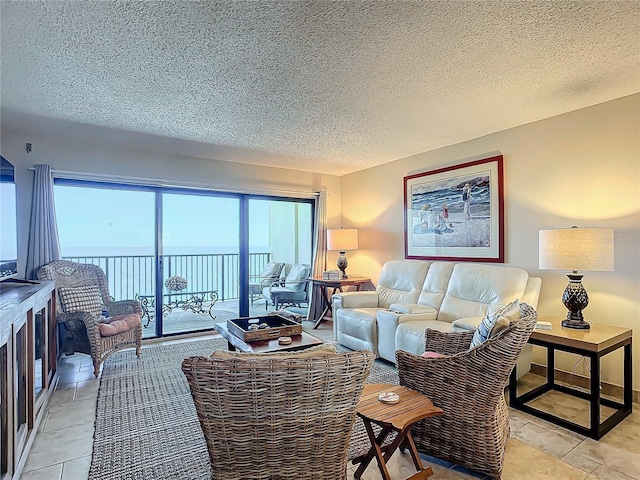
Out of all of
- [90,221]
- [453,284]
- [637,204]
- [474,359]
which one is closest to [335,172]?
[453,284]

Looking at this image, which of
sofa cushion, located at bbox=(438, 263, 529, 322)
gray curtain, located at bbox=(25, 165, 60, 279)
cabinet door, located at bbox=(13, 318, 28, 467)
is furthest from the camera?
gray curtain, located at bbox=(25, 165, 60, 279)

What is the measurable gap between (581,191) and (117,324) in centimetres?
448

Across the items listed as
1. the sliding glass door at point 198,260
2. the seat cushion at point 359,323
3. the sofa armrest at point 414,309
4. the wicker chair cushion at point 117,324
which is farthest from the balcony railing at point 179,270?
the sofa armrest at point 414,309

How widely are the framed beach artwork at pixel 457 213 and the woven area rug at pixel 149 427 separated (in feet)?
5.35

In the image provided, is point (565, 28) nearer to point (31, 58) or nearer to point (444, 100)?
point (444, 100)

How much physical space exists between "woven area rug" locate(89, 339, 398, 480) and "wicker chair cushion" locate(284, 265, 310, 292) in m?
2.27

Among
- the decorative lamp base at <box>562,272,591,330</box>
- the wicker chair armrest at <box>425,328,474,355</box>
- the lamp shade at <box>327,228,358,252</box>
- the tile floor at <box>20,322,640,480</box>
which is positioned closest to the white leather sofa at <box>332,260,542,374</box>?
the decorative lamp base at <box>562,272,591,330</box>

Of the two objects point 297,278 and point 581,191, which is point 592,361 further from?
point 297,278

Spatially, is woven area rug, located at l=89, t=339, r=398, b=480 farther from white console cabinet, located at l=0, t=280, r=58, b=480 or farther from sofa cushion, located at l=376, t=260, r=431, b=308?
sofa cushion, located at l=376, t=260, r=431, b=308

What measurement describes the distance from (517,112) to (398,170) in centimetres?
190

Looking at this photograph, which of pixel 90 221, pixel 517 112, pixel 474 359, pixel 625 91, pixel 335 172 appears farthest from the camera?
pixel 335 172

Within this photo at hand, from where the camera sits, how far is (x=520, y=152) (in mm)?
3557

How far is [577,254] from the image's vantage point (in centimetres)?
259

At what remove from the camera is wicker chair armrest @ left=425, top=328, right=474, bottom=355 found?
233 centimetres
